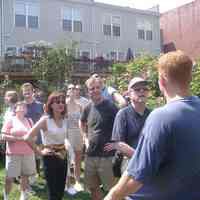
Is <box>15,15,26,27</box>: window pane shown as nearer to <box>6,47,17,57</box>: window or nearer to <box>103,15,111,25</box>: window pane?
<box>6,47,17,57</box>: window

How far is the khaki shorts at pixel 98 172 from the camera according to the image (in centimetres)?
530

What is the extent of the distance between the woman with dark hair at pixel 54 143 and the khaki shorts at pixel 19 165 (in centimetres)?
106

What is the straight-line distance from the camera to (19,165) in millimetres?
6230

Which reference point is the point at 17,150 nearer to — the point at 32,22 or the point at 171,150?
the point at 171,150

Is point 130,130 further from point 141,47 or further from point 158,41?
point 158,41

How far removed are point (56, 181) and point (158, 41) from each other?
3059 cm

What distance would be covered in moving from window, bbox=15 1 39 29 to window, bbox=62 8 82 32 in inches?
81.2

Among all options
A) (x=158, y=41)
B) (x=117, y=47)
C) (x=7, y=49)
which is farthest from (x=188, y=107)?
(x=158, y=41)

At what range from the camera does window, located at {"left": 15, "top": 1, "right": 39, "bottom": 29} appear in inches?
1045

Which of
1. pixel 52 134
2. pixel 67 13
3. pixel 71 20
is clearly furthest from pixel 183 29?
pixel 52 134

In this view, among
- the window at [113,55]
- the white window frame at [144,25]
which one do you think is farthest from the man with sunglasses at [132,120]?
the white window frame at [144,25]

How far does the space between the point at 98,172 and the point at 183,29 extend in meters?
32.8

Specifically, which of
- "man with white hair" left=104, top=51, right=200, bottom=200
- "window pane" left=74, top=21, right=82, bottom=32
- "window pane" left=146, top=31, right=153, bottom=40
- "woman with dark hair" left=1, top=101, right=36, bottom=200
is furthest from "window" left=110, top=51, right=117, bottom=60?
"man with white hair" left=104, top=51, right=200, bottom=200

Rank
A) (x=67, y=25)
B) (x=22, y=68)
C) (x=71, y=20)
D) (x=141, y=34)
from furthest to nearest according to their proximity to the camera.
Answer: (x=141, y=34)
(x=71, y=20)
(x=67, y=25)
(x=22, y=68)
